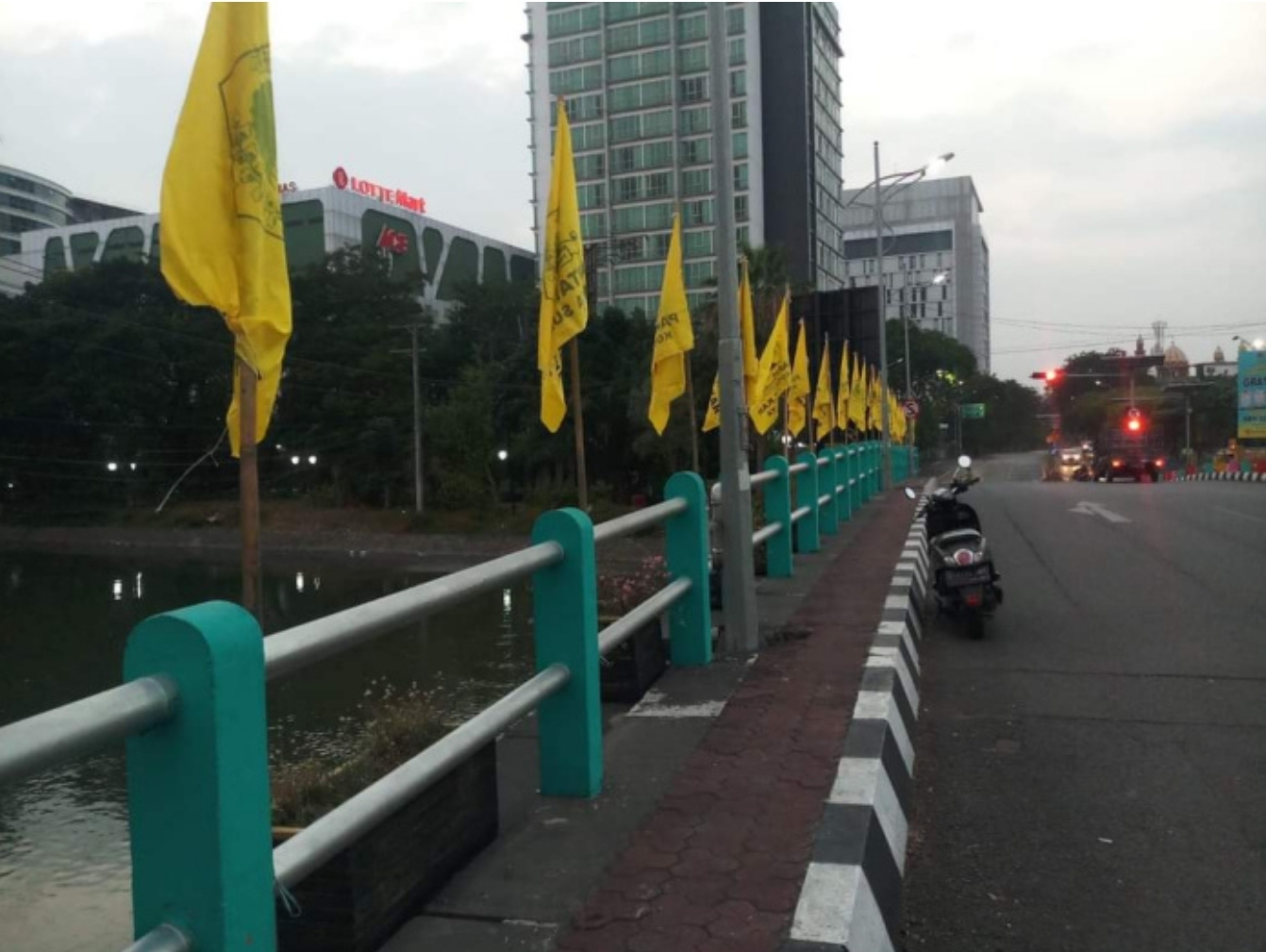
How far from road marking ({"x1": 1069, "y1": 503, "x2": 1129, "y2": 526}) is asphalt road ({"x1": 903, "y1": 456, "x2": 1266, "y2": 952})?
619cm

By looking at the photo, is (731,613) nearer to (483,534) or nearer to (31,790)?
(31,790)

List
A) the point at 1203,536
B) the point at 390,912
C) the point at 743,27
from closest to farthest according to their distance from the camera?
the point at 390,912
the point at 1203,536
the point at 743,27

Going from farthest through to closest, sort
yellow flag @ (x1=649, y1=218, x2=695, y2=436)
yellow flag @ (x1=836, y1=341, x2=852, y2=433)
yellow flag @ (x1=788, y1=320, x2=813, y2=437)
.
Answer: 1. yellow flag @ (x1=836, y1=341, x2=852, y2=433)
2. yellow flag @ (x1=788, y1=320, x2=813, y2=437)
3. yellow flag @ (x1=649, y1=218, x2=695, y2=436)

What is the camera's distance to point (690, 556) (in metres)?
5.54

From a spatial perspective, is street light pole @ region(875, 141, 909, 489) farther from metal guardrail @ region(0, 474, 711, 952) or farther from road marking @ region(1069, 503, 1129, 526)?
metal guardrail @ region(0, 474, 711, 952)

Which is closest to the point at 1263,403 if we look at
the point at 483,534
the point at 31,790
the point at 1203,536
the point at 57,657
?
the point at 483,534

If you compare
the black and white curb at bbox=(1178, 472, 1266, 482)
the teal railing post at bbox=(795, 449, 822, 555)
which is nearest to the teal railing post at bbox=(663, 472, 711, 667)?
the teal railing post at bbox=(795, 449, 822, 555)

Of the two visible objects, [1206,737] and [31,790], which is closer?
[1206,737]

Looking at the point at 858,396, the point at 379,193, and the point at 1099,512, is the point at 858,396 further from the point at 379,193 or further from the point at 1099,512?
the point at 379,193

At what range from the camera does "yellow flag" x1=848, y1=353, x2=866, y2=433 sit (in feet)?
77.3

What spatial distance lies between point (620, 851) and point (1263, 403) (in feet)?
161

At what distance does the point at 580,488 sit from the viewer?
255 inches

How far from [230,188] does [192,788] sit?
271 cm

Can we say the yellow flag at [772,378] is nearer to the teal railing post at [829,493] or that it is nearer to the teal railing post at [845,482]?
the teal railing post at [829,493]
